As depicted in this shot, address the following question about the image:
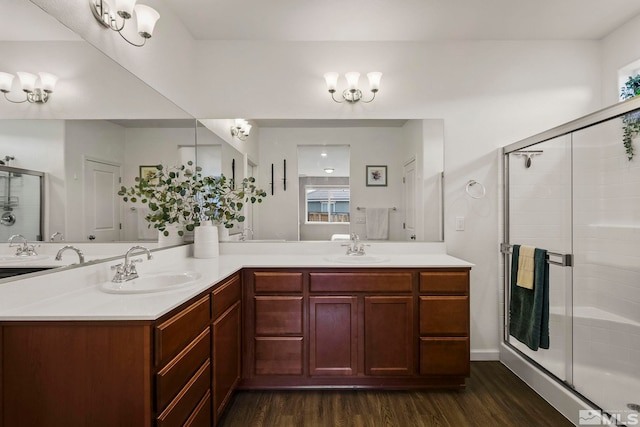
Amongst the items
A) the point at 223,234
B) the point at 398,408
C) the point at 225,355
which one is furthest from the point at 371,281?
the point at 223,234

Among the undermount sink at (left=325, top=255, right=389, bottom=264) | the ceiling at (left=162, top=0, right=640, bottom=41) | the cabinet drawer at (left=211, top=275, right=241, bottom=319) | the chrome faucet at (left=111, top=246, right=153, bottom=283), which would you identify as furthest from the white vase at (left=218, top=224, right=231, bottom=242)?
the ceiling at (left=162, top=0, right=640, bottom=41)

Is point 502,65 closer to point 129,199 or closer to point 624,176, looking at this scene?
point 624,176

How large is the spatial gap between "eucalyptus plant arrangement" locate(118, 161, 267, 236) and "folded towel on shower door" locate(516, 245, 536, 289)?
1.97 m

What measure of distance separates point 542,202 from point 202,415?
109 inches

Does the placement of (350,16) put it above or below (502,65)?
above

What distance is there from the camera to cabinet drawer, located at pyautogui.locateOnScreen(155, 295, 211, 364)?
1.18 metres

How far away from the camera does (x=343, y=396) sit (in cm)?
217

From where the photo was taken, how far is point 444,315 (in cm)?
219

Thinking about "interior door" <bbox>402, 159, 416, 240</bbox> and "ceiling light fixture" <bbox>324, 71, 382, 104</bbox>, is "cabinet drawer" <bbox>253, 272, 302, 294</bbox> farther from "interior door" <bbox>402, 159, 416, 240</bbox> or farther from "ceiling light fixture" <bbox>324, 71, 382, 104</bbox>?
"ceiling light fixture" <bbox>324, 71, 382, 104</bbox>

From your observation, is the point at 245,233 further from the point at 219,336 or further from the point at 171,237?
the point at 219,336

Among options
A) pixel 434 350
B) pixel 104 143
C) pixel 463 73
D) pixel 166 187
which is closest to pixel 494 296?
pixel 434 350

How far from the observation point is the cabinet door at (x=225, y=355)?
1.70m

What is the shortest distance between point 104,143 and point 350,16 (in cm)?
184

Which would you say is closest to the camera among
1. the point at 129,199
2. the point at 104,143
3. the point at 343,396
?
the point at 104,143
